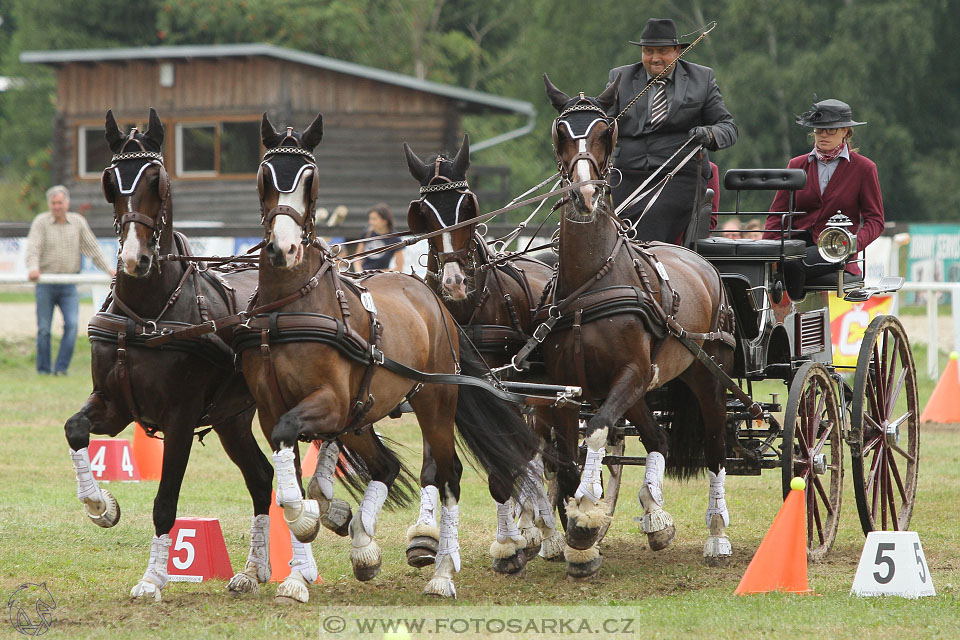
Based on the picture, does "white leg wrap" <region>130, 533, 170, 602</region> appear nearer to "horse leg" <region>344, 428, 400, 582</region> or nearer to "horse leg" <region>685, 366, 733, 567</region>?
"horse leg" <region>344, 428, 400, 582</region>

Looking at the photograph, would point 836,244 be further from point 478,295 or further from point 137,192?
point 137,192

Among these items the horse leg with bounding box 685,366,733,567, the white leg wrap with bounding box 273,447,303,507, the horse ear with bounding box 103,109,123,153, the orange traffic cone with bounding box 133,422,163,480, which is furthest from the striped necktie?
the orange traffic cone with bounding box 133,422,163,480

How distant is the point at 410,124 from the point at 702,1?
12.9 m

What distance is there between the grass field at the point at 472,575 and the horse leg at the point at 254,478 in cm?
15

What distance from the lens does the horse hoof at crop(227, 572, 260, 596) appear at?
240 inches

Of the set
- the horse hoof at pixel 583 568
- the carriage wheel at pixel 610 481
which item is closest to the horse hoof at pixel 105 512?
the horse hoof at pixel 583 568

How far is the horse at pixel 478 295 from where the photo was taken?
6605 mm

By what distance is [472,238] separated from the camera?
679cm

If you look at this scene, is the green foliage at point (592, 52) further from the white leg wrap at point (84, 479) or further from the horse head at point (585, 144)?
the white leg wrap at point (84, 479)

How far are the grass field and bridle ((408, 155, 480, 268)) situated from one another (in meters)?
1.72

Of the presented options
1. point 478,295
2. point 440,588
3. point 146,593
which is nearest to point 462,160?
point 478,295

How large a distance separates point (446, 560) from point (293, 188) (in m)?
2.06

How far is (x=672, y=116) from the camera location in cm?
767

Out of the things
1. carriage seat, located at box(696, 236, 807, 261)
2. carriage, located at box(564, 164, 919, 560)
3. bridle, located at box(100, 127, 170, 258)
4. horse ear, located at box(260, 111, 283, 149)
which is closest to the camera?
horse ear, located at box(260, 111, 283, 149)
